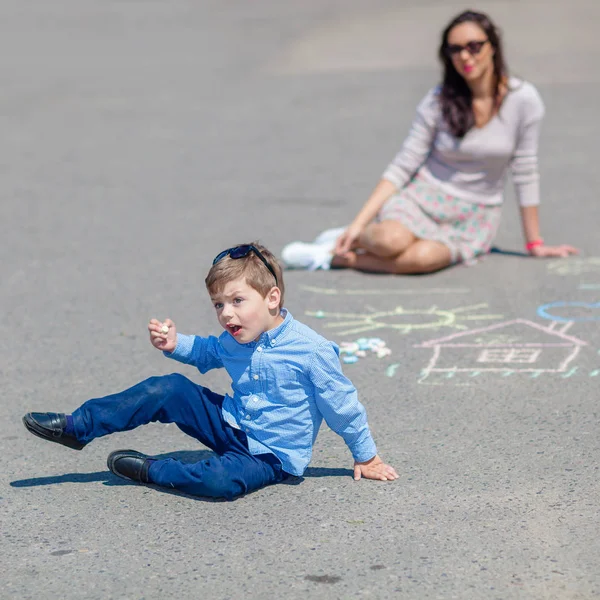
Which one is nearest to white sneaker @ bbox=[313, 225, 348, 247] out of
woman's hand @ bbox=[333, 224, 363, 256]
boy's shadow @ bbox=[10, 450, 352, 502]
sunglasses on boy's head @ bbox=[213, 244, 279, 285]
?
woman's hand @ bbox=[333, 224, 363, 256]

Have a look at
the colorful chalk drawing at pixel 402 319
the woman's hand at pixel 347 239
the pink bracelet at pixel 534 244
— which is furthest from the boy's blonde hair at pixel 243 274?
the pink bracelet at pixel 534 244

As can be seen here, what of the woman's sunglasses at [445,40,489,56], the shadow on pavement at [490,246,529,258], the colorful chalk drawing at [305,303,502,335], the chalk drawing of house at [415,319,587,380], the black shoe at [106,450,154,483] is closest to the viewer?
the black shoe at [106,450,154,483]

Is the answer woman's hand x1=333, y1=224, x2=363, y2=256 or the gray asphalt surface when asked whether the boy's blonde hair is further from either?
woman's hand x1=333, y1=224, x2=363, y2=256

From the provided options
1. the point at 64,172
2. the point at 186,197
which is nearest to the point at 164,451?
the point at 186,197

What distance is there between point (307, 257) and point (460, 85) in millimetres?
1261

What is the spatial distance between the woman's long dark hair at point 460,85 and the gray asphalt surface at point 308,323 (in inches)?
32.2

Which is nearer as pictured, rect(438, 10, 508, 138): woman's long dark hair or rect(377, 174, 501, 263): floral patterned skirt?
rect(438, 10, 508, 138): woman's long dark hair

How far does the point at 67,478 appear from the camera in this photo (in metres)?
4.02

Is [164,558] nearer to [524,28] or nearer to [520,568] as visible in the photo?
[520,568]

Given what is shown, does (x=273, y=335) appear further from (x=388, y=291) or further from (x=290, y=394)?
(x=388, y=291)

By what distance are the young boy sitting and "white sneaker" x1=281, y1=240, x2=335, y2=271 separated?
283cm

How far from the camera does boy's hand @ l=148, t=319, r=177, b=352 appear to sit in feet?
12.5

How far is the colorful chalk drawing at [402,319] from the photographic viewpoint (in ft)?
18.6

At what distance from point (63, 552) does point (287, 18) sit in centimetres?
1840
